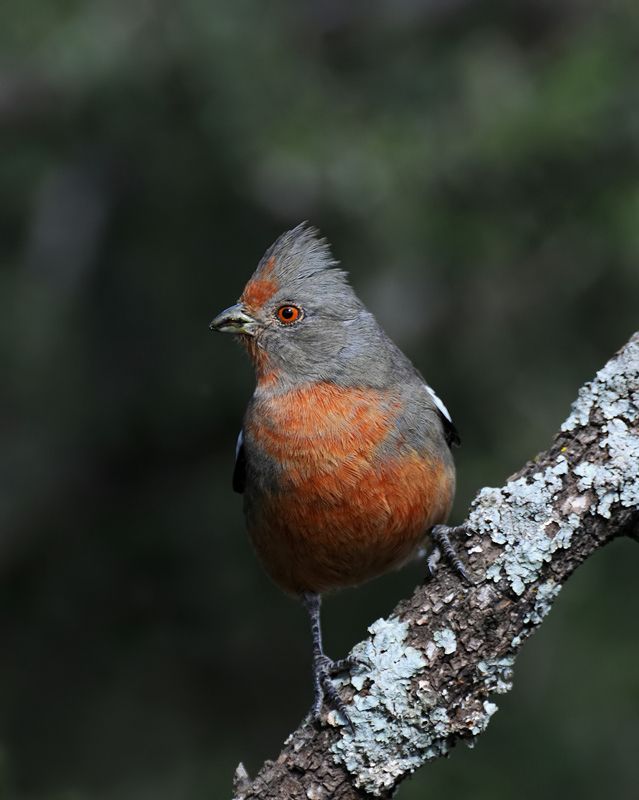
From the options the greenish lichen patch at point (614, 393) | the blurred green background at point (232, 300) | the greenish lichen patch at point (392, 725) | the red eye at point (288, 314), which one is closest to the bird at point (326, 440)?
the red eye at point (288, 314)

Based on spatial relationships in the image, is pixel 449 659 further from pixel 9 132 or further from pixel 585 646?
pixel 9 132

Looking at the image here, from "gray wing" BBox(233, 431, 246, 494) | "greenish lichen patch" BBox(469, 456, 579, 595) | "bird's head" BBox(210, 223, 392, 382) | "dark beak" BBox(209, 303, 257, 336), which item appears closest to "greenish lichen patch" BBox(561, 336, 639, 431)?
"greenish lichen patch" BBox(469, 456, 579, 595)

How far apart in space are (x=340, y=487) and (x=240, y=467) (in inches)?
44.8

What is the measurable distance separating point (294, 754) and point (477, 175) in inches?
155

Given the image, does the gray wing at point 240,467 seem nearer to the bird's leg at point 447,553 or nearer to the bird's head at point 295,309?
the bird's head at point 295,309

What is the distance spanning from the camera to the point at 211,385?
804 centimetres

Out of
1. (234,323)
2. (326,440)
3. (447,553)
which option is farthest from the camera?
(234,323)

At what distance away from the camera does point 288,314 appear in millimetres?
5977

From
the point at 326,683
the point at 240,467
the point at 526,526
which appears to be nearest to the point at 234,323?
the point at 240,467

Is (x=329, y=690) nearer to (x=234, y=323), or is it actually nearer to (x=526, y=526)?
(x=526, y=526)

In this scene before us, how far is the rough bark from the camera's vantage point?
4.13 m

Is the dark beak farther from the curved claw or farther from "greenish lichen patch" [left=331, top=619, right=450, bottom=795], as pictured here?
"greenish lichen patch" [left=331, top=619, right=450, bottom=795]

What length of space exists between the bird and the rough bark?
0.28 meters

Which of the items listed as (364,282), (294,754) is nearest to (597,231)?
(364,282)
